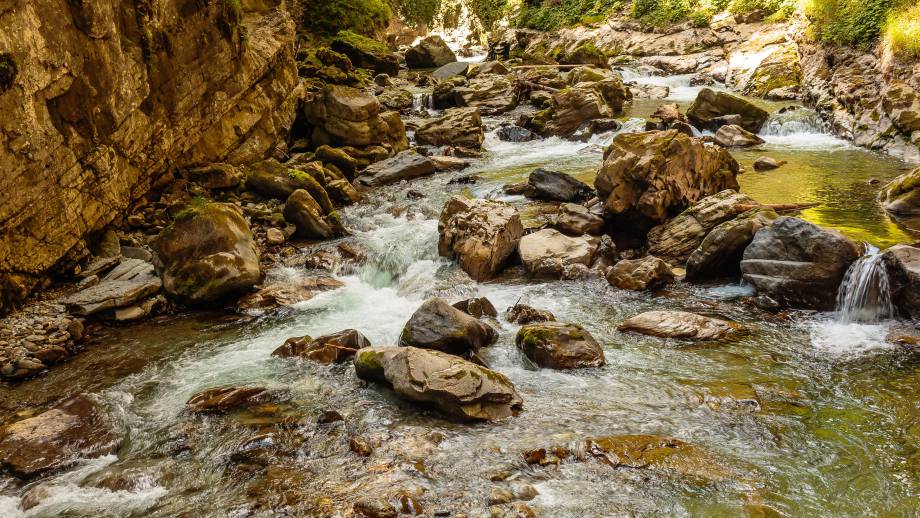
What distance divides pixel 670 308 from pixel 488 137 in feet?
44.5

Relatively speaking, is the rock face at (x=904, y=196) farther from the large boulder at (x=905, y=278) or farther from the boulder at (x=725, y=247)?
the large boulder at (x=905, y=278)

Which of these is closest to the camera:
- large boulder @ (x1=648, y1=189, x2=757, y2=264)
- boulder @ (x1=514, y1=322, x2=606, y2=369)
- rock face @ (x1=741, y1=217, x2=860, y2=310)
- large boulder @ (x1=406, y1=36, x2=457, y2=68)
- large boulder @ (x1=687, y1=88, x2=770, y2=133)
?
boulder @ (x1=514, y1=322, x2=606, y2=369)

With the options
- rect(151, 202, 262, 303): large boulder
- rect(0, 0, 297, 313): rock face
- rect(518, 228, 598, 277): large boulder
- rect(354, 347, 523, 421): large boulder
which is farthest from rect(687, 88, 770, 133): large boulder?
rect(354, 347, 523, 421): large boulder

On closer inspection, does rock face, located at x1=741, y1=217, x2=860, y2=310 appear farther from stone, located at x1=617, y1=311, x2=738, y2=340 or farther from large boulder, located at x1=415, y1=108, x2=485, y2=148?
large boulder, located at x1=415, y1=108, x2=485, y2=148

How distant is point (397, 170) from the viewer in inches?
639

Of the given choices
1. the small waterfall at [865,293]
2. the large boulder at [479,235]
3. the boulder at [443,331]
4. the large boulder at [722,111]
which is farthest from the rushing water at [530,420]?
the large boulder at [722,111]

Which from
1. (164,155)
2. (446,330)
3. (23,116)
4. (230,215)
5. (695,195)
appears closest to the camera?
(446,330)

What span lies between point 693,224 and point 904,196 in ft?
13.4

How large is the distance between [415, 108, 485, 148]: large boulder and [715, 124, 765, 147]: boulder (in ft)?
25.3

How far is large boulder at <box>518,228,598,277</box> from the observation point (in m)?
9.81

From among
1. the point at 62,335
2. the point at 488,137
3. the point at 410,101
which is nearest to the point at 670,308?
the point at 62,335

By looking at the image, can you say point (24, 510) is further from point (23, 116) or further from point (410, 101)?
point (410, 101)

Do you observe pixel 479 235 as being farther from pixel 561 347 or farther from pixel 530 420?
pixel 530 420

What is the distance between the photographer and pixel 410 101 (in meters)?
25.3
